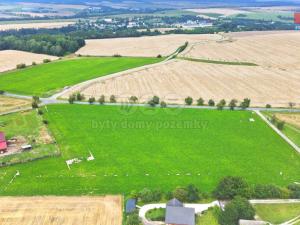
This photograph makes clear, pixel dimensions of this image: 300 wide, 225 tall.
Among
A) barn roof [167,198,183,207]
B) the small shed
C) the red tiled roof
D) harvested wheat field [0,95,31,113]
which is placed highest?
barn roof [167,198,183,207]

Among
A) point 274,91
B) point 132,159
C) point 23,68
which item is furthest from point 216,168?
point 23,68

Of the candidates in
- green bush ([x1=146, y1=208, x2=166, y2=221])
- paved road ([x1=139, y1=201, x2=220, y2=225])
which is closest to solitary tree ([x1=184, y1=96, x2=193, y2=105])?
paved road ([x1=139, y1=201, x2=220, y2=225])

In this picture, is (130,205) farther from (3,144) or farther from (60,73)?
(60,73)

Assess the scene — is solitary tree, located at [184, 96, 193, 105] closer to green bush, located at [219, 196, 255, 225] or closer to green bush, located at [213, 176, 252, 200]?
green bush, located at [213, 176, 252, 200]

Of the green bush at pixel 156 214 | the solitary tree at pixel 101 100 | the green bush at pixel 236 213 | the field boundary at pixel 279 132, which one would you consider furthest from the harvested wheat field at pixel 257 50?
the green bush at pixel 156 214

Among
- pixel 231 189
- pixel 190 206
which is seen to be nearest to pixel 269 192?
pixel 231 189

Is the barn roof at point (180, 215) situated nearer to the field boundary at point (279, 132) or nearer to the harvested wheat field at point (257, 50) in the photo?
the field boundary at point (279, 132)

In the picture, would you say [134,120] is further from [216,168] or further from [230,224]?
[230,224]
